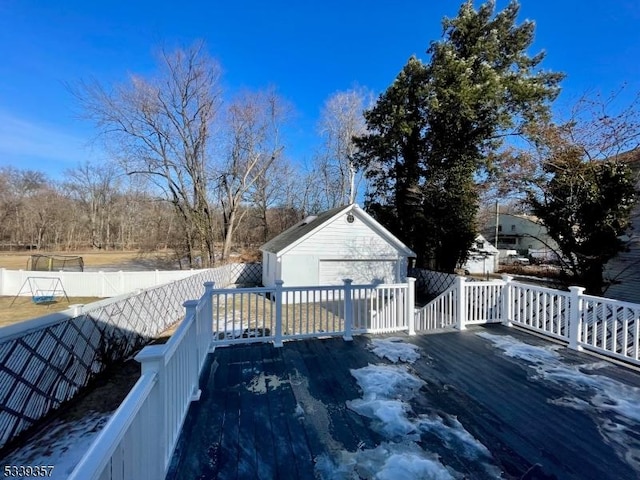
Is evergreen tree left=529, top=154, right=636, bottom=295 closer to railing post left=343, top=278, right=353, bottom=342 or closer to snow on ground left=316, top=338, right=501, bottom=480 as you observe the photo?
railing post left=343, top=278, right=353, bottom=342

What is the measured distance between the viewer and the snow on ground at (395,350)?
413 cm

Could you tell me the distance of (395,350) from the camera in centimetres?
442

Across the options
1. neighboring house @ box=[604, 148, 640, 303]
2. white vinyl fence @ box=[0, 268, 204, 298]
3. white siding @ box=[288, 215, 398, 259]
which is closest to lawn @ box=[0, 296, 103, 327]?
white vinyl fence @ box=[0, 268, 204, 298]

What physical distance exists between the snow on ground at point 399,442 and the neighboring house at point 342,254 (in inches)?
335

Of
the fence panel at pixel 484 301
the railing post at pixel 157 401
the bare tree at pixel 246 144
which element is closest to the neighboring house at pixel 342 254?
the fence panel at pixel 484 301

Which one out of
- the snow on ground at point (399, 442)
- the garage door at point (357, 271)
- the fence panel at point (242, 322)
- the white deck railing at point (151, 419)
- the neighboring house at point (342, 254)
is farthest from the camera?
the garage door at point (357, 271)

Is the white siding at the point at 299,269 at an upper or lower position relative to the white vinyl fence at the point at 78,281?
upper

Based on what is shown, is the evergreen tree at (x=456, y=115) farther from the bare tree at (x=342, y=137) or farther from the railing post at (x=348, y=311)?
the railing post at (x=348, y=311)

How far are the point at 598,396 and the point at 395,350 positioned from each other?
218cm

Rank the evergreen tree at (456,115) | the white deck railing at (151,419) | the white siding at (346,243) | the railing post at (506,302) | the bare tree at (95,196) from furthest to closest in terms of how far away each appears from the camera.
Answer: the bare tree at (95,196)
the evergreen tree at (456,115)
the white siding at (346,243)
the railing post at (506,302)
the white deck railing at (151,419)

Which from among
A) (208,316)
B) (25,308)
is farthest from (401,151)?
(25,308)

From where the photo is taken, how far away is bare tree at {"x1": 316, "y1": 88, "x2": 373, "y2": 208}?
21.7 metres

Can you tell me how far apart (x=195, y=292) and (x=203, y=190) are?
8.37 meters

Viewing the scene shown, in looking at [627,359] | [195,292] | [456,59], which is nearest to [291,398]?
[627,359]
